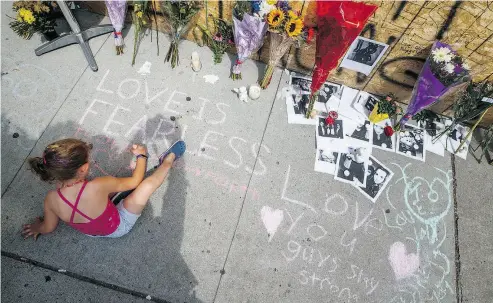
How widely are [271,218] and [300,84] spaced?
59.4 inches

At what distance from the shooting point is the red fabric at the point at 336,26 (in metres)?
2.46

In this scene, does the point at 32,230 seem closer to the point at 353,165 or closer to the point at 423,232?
the point at 353,165

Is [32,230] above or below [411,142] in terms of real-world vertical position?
below

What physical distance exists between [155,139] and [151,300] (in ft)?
4.56

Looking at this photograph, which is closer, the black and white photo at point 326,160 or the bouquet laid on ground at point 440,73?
the bouquet laid on ground at point 440,73

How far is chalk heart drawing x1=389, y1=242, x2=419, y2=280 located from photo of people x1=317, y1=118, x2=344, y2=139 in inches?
44.6

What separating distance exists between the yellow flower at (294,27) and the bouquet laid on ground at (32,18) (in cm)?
238

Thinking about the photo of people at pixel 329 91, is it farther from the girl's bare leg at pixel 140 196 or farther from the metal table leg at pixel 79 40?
the metal table leg at pixel 79 40

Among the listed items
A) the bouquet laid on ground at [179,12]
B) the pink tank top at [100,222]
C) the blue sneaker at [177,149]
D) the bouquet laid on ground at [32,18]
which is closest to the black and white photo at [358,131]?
the blue sneaker at [177,149]

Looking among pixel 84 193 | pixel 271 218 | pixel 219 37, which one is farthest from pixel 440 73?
pixel 84 193

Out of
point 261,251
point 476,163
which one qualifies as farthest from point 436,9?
point 261,251

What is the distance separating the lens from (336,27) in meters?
2.52

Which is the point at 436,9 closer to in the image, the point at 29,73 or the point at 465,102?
the point at 465,102

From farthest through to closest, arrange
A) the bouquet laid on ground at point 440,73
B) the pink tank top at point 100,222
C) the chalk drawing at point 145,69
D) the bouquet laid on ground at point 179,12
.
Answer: the chalk drawing at point 145,69
the bouquet laid on ground at point 179,12
the bouquet laid on ground at point 440,73
the pink tank top at point 100,222
